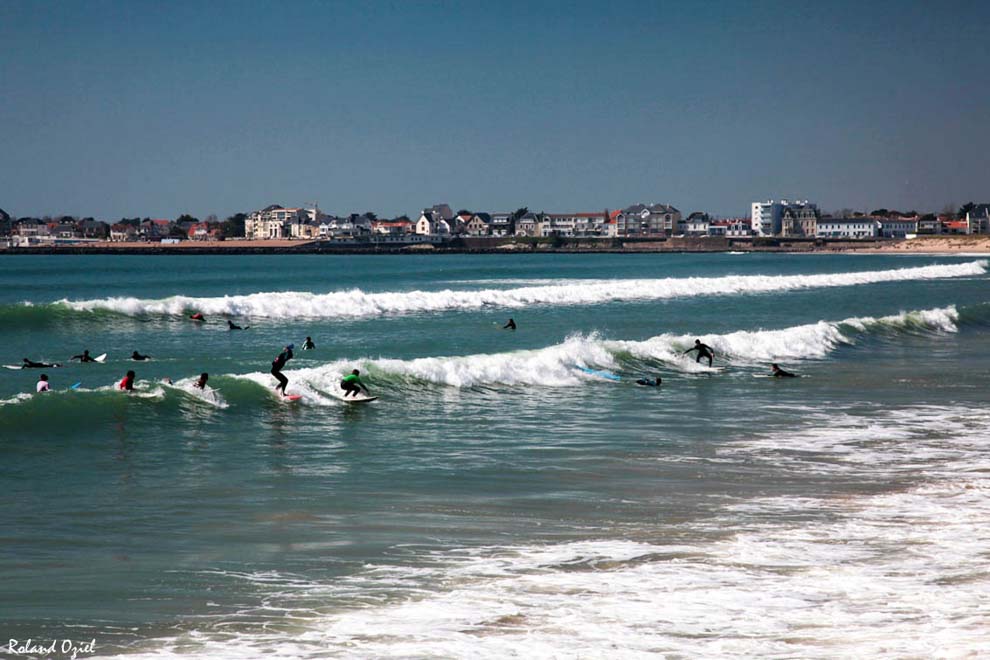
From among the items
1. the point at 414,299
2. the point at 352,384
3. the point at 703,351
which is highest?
the point at 414,299

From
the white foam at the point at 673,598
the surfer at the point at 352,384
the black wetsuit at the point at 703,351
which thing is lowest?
the white foam at the point at 673,598

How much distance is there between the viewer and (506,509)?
42.0 ft

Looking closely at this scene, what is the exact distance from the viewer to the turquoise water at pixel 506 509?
28.9ft

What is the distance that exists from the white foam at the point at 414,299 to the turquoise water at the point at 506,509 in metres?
22.2

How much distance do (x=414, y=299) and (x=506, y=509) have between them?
47.6 metres

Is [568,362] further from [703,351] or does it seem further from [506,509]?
[506,509]

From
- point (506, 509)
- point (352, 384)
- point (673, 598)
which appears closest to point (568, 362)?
point (352, 384)

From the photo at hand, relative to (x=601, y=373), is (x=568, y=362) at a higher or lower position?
higher

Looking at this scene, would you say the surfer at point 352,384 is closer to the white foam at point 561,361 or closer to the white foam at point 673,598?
the white foam at point 561,361

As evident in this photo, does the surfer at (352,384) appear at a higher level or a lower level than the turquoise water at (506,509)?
higher

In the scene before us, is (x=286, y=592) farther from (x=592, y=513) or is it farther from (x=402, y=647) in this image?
(x=592, y=513)

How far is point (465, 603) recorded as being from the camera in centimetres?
933

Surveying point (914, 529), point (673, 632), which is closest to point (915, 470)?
point (914, 529)

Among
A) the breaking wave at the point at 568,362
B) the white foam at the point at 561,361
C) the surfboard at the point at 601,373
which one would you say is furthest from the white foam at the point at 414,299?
the surfboard at the point at 601,373
